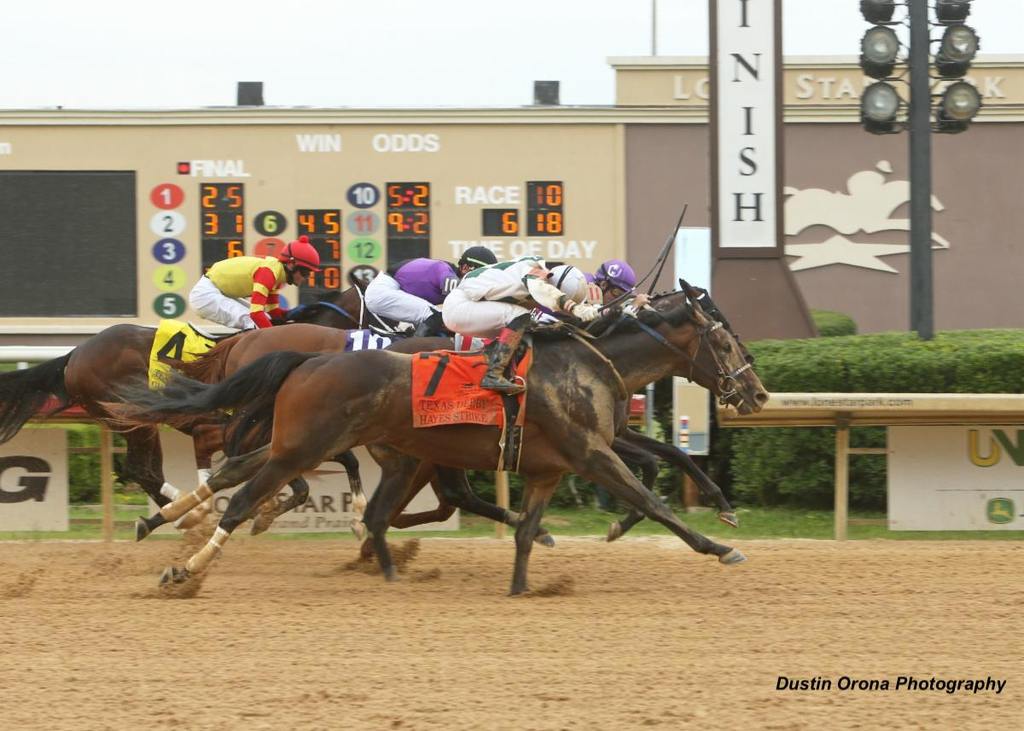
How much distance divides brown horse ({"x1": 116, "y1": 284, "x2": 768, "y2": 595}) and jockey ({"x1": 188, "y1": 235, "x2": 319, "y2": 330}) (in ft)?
5.58

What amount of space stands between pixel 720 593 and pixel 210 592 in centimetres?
256

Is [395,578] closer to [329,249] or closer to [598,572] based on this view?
[598,572]

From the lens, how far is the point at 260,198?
17.1 metres

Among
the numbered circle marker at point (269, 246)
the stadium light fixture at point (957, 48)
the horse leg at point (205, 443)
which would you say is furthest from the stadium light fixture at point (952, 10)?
the numbered circle marker at point (269, 246)

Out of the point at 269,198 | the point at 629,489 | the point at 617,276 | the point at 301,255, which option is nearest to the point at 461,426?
the point at 629,489

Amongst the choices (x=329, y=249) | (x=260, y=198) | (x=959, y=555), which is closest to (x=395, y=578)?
(x=959, y=555)

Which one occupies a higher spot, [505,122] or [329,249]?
[505,122]

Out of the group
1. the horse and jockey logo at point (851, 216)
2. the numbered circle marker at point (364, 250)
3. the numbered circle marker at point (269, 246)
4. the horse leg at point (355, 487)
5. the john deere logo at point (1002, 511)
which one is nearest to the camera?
the horse leg at point (355, 487)

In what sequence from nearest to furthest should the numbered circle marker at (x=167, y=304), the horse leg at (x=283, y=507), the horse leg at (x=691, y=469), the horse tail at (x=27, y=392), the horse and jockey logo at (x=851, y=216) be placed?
1. the horse leg at (x=691, y=469)
2. the horse leg at (x=283, y=507)
3. the horse tail at (x=27, y=392)
4. the numbered circle marker at (x=167, y=304)
5. the horse and jockey logo at (x=851, y=216)

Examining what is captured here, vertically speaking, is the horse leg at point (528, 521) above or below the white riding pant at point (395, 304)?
below

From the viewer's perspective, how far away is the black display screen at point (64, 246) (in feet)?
55.1

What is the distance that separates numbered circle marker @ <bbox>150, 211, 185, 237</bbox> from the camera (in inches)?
670

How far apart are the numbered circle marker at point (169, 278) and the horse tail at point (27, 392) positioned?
7.94 meters

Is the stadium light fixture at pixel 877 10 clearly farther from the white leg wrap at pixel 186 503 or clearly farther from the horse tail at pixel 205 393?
the white leg wrap at pixel 186 503
